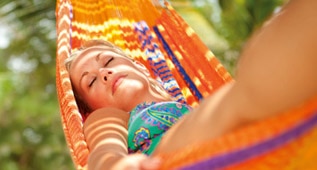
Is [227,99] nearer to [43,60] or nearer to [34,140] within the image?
[43,60]

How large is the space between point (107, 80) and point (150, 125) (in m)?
0.30

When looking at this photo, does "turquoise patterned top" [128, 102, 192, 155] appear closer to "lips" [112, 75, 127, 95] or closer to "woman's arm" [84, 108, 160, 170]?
"woman's arm" [84, 108, 160, 170]

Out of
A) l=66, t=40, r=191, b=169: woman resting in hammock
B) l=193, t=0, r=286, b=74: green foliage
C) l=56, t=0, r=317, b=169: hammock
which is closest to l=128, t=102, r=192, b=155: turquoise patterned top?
l=66, t=40, r=191, b=169: woman resting in hammock

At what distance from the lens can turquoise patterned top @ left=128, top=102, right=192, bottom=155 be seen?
5.61 ft

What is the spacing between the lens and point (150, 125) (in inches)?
68.1

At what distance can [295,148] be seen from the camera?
1.04 meters

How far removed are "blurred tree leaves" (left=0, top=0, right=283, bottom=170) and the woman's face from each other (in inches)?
166

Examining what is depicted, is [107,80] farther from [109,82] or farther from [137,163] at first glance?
[137,163]

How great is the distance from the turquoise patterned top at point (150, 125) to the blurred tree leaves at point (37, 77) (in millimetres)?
4512

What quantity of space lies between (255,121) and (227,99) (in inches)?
2.3

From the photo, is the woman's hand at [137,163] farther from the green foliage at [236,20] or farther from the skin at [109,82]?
the green foliage at [236,20]

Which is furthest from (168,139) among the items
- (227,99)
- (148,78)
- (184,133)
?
(148,78)

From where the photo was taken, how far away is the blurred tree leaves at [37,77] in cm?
641

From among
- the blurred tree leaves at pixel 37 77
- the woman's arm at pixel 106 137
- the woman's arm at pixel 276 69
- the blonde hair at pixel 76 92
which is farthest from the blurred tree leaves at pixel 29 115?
the woman's arm at pixel 276 69
